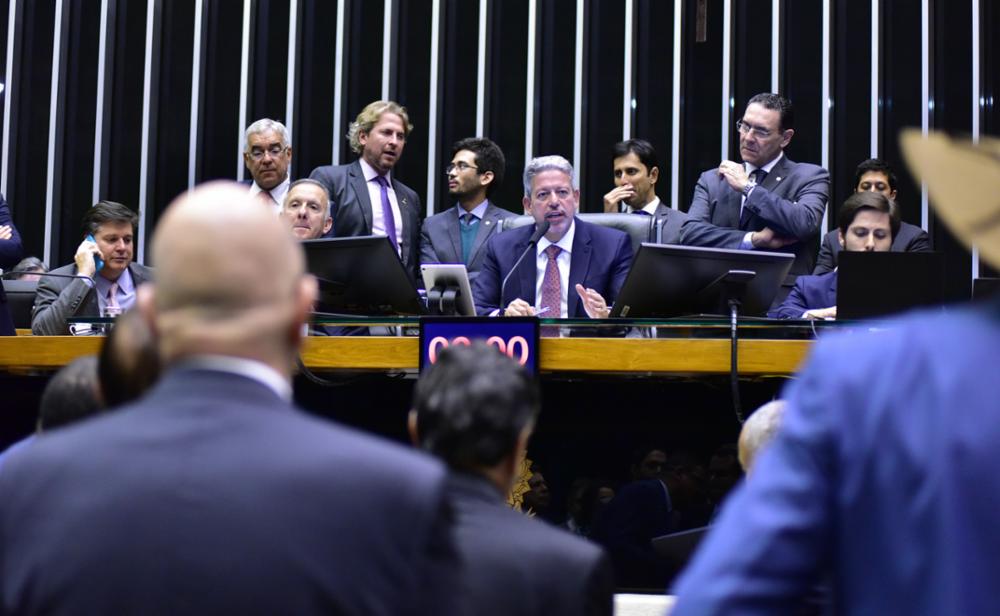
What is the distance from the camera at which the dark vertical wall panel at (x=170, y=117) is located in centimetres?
796

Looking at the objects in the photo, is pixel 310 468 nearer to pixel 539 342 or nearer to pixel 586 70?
pixel 539 342

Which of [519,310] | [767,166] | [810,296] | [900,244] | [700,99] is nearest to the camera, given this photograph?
[519,310]

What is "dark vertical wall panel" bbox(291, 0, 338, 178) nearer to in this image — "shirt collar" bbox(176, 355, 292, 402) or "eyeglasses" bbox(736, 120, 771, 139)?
"eyeglasses" bbox(736, 120, 771, 139)

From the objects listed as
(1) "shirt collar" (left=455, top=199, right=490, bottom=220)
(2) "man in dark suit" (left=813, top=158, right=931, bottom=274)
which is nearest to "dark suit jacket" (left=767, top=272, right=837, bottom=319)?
(2) "man in dark suit" (left=813, top=158, right=931, bottom=274)

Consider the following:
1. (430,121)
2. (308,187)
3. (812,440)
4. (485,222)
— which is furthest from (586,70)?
(812,440)

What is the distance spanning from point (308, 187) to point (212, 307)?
12.7 feet

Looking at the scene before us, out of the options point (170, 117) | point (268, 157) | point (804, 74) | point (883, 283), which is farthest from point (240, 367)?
point (170, 117)

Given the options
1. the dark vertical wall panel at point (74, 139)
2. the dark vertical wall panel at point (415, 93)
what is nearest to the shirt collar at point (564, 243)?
the dark vertical wall panel at point (415, 93)

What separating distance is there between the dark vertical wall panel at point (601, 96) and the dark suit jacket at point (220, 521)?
6.51 m

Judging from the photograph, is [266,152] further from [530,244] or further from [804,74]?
[804,74]

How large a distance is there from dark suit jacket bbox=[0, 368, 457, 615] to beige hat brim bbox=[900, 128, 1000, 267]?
0.48m

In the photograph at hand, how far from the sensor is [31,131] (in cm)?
799

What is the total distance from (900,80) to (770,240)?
2.76m

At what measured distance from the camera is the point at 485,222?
579 cm
